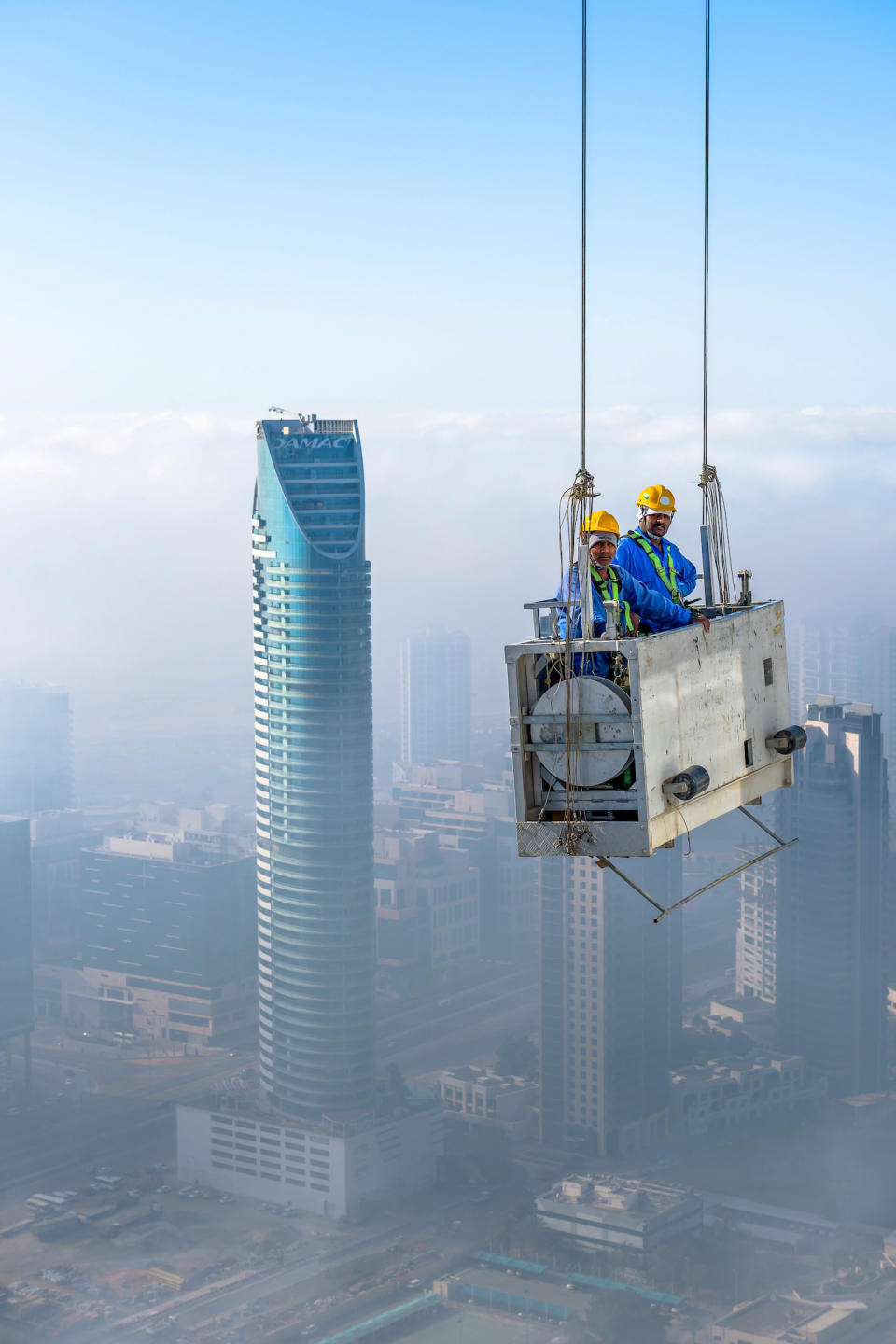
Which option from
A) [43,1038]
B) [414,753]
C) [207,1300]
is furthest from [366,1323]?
[414,753]

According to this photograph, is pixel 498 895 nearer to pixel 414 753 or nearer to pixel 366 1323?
pixel 414 753

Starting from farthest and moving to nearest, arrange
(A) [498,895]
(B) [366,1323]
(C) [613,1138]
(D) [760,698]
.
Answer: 1. (A) [498,895]
2. (C) [613,1138]
3. (B) [366,1323]
4. (D) [760,698]

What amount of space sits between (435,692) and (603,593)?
275ft

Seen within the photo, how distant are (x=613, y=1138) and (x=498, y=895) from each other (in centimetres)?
1837

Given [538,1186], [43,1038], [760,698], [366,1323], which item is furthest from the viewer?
[43,1038]

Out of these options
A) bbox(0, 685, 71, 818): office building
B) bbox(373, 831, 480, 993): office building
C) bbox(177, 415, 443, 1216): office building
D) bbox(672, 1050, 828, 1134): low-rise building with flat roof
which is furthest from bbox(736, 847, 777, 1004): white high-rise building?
bbox(0, 685, 71, 818): office building

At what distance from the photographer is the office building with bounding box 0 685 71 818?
86938 millimetres

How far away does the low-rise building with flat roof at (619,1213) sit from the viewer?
44188 millimetres

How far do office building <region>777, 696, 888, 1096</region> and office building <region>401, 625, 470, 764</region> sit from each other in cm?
3636

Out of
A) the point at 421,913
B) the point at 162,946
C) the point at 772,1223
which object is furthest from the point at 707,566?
the point at 421,913

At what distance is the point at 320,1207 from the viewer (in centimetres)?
4919

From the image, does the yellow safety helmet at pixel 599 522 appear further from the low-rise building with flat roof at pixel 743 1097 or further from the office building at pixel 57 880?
the office building at pixel 57 880

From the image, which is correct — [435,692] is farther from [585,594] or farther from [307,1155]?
[585,594]

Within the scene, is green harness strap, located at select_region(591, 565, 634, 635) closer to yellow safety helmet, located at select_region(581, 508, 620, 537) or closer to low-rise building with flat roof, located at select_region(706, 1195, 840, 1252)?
yellow safety helmet, located at select_region(581, 508, 620, 537)
